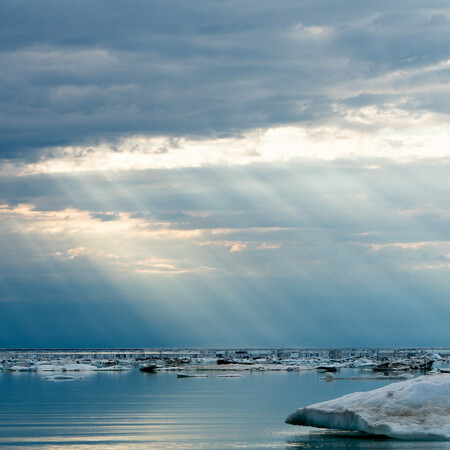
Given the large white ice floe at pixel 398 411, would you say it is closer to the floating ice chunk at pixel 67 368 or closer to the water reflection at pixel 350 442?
the water reflection at pixel 350 442

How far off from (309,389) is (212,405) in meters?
13.1

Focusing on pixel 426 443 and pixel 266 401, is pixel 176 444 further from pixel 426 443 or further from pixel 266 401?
pixel 266 401

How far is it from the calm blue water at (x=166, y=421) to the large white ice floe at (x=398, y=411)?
1.06 ft

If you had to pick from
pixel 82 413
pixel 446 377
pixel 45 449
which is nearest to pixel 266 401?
pixel 82 413

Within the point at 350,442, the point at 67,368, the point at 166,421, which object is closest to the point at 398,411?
the point at 350,442

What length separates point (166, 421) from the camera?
88.5 feet

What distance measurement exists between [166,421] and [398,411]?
9.46 metres

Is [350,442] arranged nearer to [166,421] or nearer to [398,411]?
[398,411]

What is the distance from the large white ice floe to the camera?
65.2 ft

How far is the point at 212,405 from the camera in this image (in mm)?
33688

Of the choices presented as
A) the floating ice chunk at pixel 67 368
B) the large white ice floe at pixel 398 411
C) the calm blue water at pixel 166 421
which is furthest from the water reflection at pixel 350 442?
the floating ice chunk at pixel 67 368

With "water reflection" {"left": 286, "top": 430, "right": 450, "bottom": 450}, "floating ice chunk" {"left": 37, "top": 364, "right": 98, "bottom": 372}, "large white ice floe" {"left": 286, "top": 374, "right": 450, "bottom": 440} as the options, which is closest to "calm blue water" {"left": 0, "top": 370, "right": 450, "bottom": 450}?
"water reflection" {"left": 286, "top": 430, "right": 450, "bottom": 450}

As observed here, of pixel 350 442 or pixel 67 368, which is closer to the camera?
pixel 350 442

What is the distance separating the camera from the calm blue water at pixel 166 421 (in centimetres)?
2075
